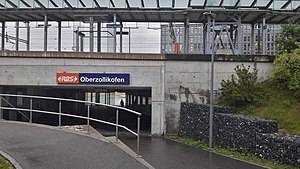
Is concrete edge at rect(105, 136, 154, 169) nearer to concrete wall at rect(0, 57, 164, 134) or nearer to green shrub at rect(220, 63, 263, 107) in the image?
green shrub at rect(220, 63, 263, 107)

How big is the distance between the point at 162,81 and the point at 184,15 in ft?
19.7

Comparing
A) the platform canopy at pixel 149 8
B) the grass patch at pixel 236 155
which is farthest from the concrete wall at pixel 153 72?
the platform canopy at pixel 149 8

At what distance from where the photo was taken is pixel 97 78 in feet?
56.1

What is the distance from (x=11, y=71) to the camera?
17.2 metres

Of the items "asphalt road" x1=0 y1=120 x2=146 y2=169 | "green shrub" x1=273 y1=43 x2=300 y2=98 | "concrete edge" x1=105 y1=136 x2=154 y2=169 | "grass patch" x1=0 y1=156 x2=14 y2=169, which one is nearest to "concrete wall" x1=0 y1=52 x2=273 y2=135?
"green shrub" x1=273 y1=43 x2=300 y2=98

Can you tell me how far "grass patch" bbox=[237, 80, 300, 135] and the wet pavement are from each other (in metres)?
3.06

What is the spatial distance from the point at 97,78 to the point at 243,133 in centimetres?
787

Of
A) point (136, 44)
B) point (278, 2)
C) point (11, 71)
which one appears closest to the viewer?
point (11, 71)

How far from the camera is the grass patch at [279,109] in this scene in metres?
12.9

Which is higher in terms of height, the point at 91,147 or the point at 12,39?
the point at 12,39

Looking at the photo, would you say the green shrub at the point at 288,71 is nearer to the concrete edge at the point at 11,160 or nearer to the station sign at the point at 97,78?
the station sign at the point at 97,78

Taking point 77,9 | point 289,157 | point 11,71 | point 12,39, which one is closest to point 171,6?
point 77,9

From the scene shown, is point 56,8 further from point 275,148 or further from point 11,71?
point 275,148

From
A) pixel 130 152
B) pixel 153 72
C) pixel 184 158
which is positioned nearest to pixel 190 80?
pixel 153 72
